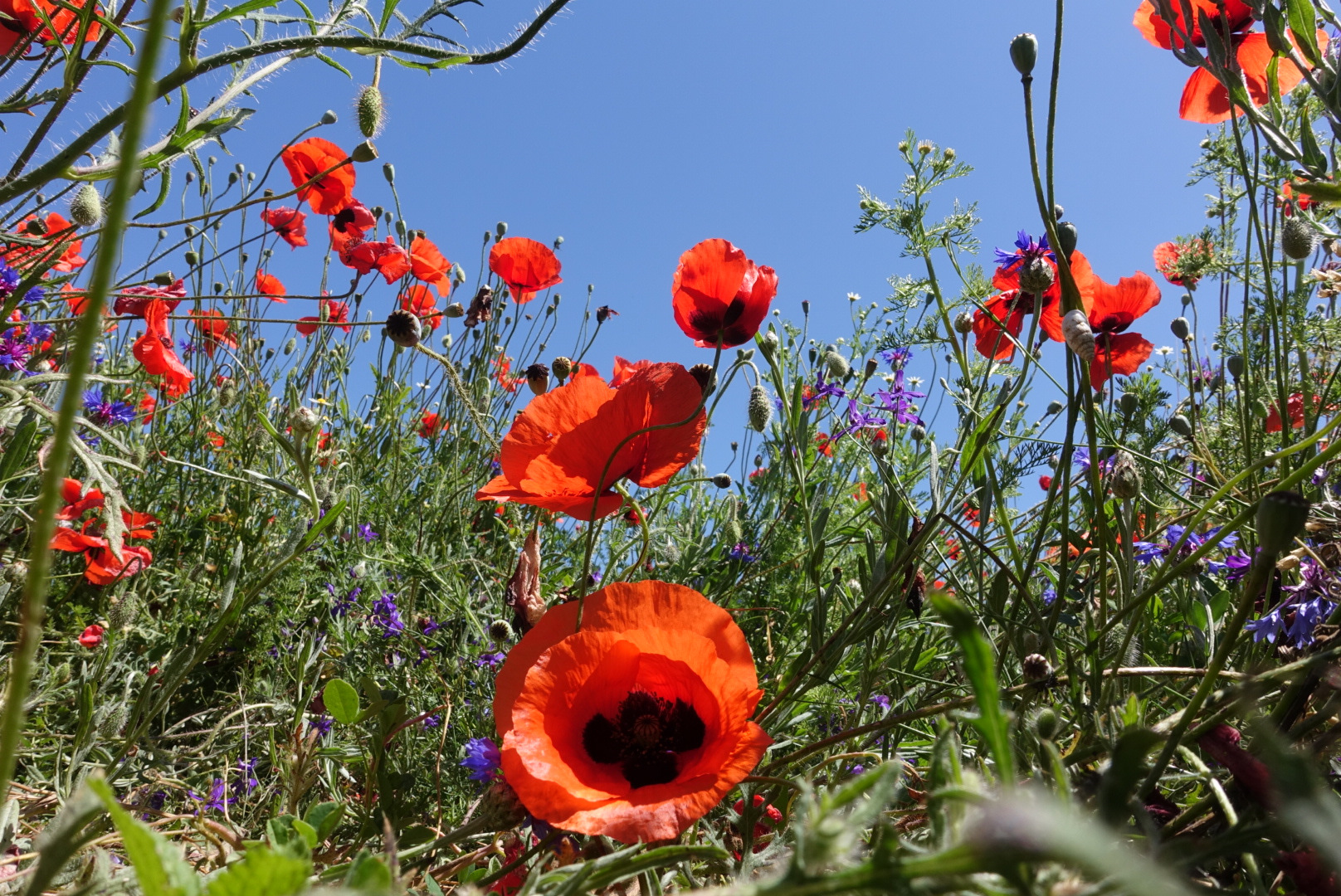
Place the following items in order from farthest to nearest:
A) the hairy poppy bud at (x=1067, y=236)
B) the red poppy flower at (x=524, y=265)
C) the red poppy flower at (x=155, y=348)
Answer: the red poppy flower at (x=524, y=265) < the red poppy flower at (x=155, y=348) < the hairy poppy bud at (x=1067, y=236)

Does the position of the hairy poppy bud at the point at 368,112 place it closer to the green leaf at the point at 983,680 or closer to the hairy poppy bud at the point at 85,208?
the hairy poppy bud at the point at 85,208

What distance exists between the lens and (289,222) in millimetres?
2658

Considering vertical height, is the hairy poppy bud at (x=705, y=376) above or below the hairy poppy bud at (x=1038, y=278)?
below

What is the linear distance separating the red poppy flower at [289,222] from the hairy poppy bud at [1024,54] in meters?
2.27

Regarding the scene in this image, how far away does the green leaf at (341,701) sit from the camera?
77cm

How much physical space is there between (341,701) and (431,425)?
2.68 m

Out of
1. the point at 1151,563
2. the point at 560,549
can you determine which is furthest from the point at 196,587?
the point at 1151,563

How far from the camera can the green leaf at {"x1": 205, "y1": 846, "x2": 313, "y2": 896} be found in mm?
292

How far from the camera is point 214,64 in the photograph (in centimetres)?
88

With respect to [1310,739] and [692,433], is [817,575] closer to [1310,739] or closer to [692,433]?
[692,433]

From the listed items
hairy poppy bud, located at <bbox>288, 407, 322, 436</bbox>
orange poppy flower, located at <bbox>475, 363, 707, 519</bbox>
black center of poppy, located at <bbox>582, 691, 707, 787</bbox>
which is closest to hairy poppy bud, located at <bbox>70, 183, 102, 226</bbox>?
hairy poppy bud, located at <bbox>288, 407, 322, 436</bbox>

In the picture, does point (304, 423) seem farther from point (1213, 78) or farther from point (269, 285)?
point (269, 285)

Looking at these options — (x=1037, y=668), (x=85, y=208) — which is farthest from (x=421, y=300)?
(x=1037, y=668)

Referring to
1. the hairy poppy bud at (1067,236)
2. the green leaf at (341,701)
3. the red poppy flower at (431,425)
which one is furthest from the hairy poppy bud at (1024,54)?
the red poppy flower at (431,425)
